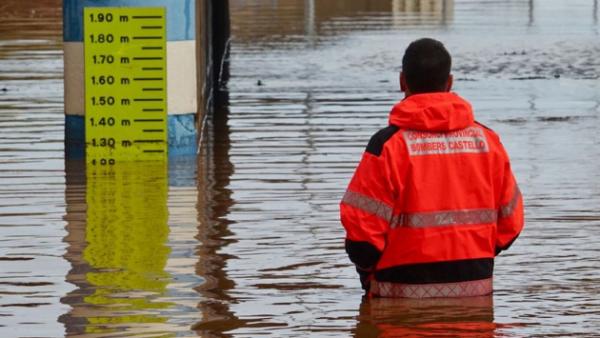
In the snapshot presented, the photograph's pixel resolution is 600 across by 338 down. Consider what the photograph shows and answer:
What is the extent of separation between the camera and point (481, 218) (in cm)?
708

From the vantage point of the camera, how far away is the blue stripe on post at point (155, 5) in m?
13.5

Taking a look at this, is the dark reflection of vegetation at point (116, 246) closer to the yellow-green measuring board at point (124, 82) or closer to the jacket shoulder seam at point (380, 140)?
the yellow-green measuring board at point (124, 82)

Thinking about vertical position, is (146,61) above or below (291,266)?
above

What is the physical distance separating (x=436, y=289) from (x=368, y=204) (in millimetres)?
535

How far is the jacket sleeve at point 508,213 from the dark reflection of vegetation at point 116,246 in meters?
1.60

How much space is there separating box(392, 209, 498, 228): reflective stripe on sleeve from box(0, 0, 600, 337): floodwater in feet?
1.55

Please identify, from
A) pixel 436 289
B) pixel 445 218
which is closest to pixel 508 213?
pixel 445 218

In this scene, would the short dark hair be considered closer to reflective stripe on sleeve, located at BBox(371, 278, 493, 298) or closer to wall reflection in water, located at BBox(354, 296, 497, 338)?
reflective stripe on sleeve, located at BBox(371, 278, 493, 298)

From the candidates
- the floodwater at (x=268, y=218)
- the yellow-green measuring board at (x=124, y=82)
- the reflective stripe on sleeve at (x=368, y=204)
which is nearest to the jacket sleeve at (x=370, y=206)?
the reflective stripe on sleeve at (x=368, y=204)

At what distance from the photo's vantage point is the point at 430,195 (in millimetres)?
7004

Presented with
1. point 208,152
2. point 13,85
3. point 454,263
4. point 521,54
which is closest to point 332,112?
point 208,152

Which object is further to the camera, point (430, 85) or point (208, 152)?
point (208, 152)

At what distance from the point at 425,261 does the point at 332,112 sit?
10.3 meters

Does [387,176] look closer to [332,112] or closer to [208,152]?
[208,152]
